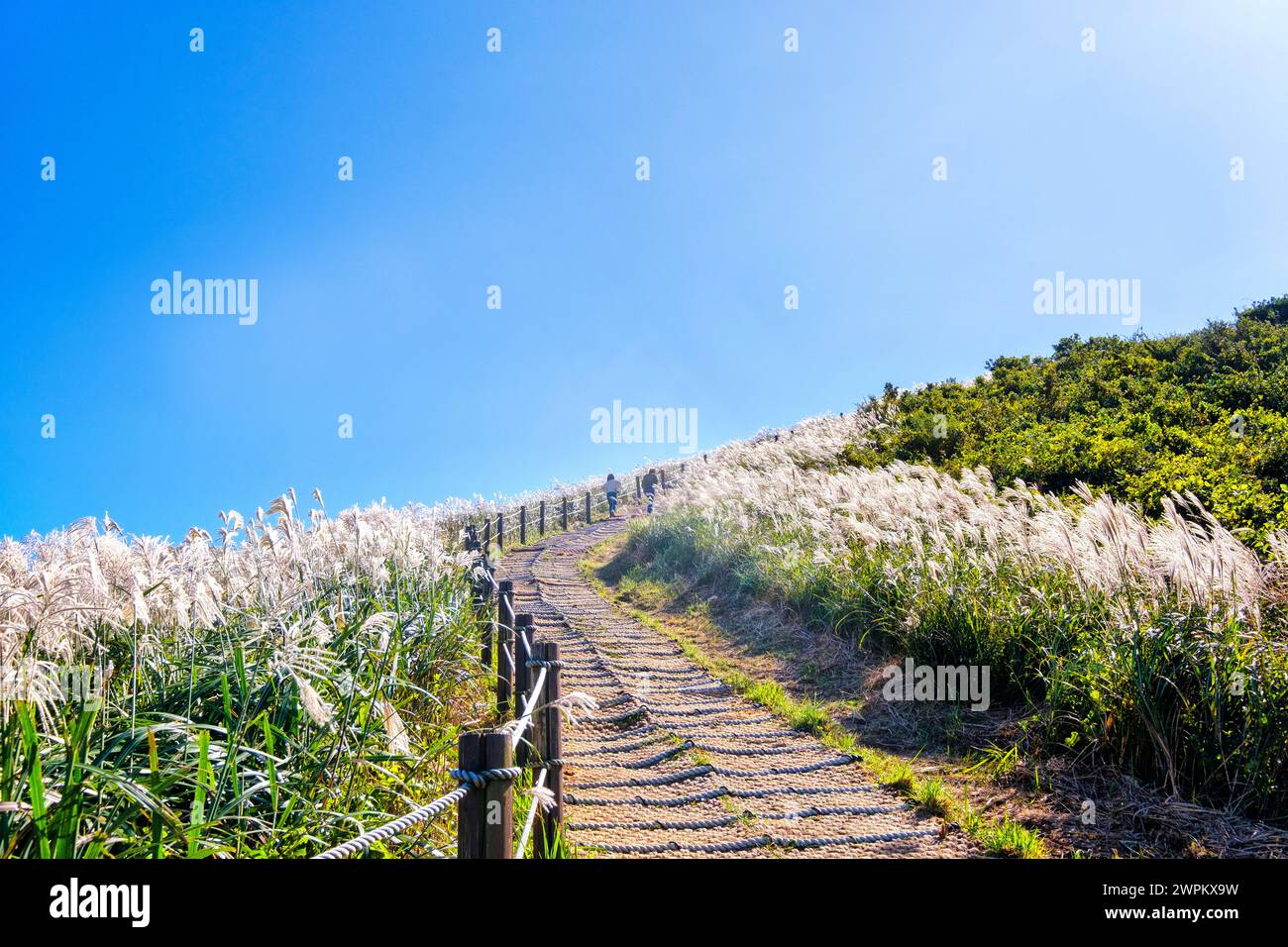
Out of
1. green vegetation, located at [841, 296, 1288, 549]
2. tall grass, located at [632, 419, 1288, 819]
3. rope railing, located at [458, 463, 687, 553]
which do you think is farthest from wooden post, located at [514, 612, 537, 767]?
rope railing, located at [458, 463, 687, 553]

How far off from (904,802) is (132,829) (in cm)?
490

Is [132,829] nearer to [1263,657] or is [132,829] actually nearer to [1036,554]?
[1263,657]

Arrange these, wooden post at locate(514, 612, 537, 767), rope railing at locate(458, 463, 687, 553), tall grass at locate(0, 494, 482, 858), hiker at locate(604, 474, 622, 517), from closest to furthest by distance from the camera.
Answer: tall grass at locate(0, 494, 482, 858) → wooden post at locate(514, 612, 537, 767) → rope railing at locate(458, 463, 687, 553) → hiker at locate(604, 474, 622, 517)

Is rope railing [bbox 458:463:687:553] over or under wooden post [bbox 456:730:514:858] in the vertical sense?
over

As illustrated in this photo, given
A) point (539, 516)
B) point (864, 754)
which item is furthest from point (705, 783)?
point (539, 516)

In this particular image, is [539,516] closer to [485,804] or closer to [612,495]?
[612,495]

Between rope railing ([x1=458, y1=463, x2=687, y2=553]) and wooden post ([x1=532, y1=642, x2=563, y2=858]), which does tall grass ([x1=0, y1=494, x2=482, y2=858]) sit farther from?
rope railing ([x1=458, y1=463, x2=687, y2=553])

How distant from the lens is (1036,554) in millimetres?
7492

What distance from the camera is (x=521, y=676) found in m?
5.70

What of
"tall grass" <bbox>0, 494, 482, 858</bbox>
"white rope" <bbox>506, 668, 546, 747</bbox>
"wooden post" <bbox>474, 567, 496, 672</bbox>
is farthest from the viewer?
"wooden post" <bbox>474, 567, 496, 672</bbox>

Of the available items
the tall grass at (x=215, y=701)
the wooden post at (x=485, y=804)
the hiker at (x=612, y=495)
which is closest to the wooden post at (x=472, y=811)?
the wooden post at (x=485, y=804)

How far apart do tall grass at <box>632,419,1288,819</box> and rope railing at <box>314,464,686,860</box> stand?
161 inches

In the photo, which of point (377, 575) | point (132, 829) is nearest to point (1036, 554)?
point (377, 575)

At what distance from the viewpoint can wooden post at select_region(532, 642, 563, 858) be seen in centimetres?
385
